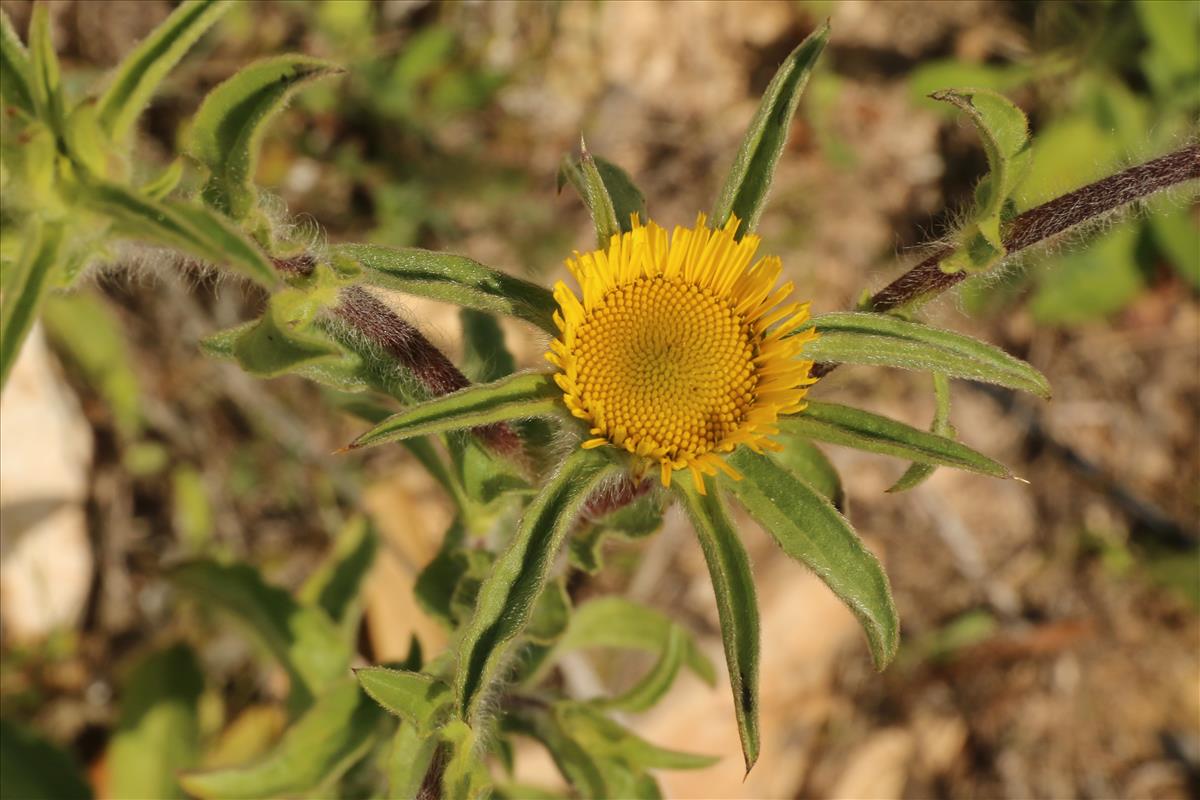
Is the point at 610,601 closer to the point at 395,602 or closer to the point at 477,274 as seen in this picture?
the point at 395,602

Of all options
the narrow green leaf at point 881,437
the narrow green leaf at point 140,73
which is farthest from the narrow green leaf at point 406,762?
the narrow green leaf at point 140,73

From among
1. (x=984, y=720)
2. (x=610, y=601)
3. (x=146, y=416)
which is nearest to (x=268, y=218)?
(x=610, y=601)

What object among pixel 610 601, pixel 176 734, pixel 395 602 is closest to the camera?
pixel 610 601

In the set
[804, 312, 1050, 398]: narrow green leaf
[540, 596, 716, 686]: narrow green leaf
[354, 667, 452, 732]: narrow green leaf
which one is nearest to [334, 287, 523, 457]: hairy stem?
[354, 667, 452, 732]: narrow green leaf

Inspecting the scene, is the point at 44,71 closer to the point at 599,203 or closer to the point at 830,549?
the point at 599,203

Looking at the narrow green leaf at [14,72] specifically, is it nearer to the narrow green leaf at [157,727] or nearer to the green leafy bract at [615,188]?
the green leafy bract at [615,188]
